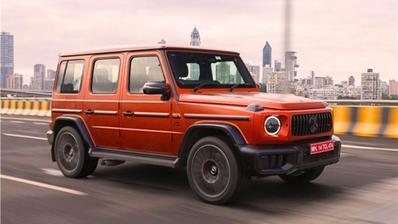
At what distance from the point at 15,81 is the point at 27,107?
21.3 metres

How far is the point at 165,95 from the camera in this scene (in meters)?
5.86

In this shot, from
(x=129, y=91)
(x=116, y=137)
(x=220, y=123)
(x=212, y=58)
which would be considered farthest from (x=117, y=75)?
(x=220, y=123)

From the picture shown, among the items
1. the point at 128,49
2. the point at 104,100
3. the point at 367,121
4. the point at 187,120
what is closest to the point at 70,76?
the point at 104,100

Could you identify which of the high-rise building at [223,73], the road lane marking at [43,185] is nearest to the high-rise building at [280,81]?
the high-rise building at [223,73]

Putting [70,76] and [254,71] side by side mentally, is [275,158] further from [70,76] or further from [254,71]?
[70,76]

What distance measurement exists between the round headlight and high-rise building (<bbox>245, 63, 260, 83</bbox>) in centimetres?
205

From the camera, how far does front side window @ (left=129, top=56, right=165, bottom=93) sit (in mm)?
6160

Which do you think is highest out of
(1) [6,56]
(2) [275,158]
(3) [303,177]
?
(1) [6,56]

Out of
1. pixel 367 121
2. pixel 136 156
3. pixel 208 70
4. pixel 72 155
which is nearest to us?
pixel 136 156

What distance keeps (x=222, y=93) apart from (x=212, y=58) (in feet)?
2.83

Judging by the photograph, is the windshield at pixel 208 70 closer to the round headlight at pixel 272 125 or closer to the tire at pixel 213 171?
the tire at pixel 213 171

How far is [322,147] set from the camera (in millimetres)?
5578

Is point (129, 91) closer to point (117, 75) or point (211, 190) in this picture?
point (117, 75)

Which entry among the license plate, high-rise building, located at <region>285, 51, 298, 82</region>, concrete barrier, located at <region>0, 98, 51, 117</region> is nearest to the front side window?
the license plate
